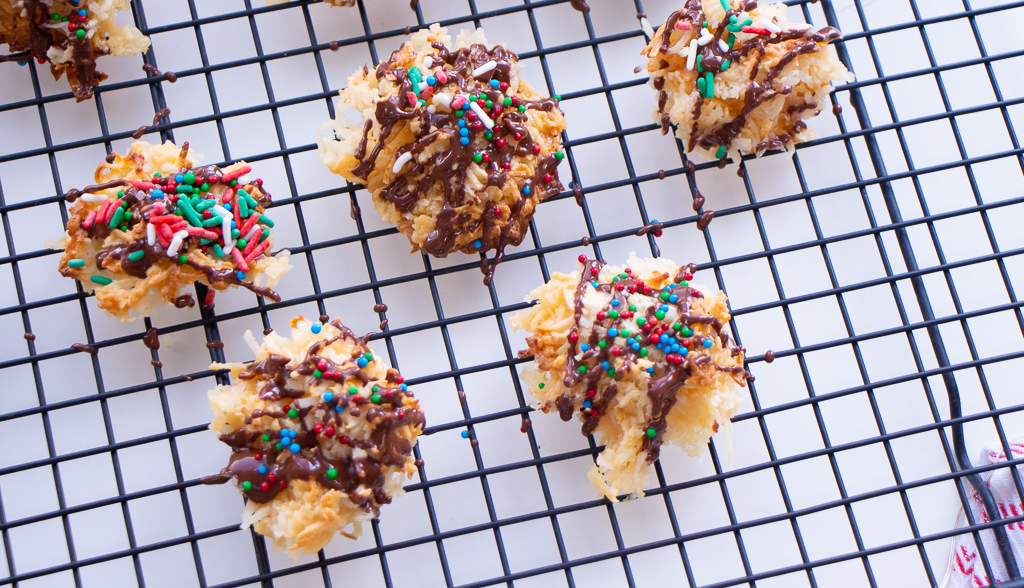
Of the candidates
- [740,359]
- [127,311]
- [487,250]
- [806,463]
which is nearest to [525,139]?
[487,250]

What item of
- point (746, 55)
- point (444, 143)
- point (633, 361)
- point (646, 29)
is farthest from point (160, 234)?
point (746, 55)

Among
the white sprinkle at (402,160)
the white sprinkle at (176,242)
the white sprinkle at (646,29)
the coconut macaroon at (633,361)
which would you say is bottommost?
the coconut macaroon at (633,361)

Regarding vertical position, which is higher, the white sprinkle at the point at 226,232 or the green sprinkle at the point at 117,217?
the green sprinkle at the point at 117,217

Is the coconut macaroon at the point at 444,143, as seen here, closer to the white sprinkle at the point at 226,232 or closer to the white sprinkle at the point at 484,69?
the white sprinkle at the point at 484,69

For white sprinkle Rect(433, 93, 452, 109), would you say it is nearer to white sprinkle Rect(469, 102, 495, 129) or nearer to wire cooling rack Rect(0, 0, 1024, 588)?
white sprinkle Rect(469, 102, 495, 129)

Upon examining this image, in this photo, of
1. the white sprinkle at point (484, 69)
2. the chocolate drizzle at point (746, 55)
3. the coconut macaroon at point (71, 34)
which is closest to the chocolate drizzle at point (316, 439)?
the white sprinkle at point (484, 69)

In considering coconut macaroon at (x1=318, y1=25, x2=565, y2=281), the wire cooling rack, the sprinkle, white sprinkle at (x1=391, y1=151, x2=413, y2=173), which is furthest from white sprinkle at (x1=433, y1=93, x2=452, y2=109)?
the sprinkle

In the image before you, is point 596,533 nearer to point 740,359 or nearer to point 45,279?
point 740,359
